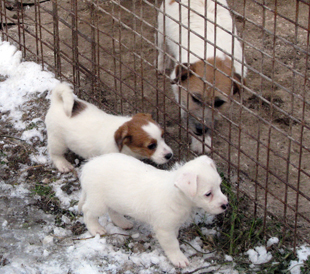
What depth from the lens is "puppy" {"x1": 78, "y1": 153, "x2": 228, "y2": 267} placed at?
141 inches

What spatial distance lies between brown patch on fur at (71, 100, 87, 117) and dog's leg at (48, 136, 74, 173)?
312mm

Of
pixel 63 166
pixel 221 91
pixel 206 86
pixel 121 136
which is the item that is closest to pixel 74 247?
pixel 121 136

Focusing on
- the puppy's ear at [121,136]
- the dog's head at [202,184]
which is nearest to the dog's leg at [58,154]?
the puppy's ear at [121,136]

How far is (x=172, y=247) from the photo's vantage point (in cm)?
386

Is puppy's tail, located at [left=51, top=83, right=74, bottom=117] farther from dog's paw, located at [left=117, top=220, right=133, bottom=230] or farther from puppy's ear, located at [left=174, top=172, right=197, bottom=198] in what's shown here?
puppy's ear, located at [left=174, top=172, right=197, bottom=198]

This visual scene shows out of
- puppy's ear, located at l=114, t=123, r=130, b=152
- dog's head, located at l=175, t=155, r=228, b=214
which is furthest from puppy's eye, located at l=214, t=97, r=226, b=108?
dog's head, located at l=175, t=155, r=228, b=214

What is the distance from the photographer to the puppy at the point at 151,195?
359 cm

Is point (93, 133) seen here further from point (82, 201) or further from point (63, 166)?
point (82, 201)

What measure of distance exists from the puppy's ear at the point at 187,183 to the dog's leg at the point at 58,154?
5.92 feet

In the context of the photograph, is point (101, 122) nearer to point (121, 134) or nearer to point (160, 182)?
point (121, 134)

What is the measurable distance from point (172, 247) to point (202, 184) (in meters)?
0.66

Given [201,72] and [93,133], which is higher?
[201,72]

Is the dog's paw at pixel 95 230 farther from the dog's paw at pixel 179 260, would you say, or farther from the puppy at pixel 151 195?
the dog's paw at pixel 179 260

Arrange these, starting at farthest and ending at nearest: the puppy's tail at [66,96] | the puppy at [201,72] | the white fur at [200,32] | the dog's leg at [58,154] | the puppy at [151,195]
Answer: the white fur at [200,32], the dog's leg at [58,154], the puppy's tail at [66,96], the puppy at [201,72], the puppy at [151,195]
